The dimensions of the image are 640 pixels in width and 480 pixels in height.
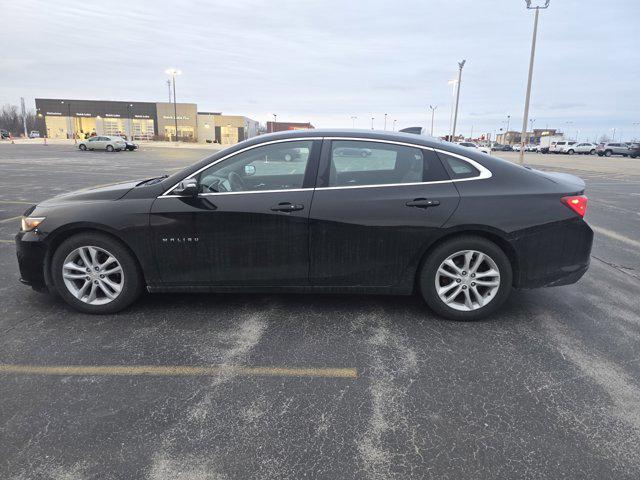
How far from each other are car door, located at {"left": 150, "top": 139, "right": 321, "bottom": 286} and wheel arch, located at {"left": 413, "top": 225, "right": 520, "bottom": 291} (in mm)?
1014

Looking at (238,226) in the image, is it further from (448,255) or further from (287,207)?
(448,255)

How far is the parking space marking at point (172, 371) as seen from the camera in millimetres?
3152

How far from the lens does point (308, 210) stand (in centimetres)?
388

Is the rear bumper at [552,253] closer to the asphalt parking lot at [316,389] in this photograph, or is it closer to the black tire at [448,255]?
the black tire at [448,255]

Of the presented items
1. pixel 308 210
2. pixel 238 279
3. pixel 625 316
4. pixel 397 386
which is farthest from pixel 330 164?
pixel 625 316

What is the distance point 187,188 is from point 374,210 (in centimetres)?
155

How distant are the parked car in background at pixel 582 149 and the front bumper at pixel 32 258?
2776 inches

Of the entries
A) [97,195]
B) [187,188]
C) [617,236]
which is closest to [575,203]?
[187,188]

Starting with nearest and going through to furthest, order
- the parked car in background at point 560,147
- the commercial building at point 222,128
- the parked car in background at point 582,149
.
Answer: the parked car in background at point 582,149, the parked car in background at point 560,147, the commercial building at point 222,128

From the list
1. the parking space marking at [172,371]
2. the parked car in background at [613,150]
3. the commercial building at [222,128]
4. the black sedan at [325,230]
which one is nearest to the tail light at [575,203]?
the black sedan at [325,230]

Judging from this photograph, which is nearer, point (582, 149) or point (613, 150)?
point (613, 150)

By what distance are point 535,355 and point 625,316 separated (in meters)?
1.39

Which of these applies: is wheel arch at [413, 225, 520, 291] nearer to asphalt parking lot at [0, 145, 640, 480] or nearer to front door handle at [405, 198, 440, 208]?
front door handle at [405, 198, 440, 208]

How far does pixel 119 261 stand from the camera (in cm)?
401
